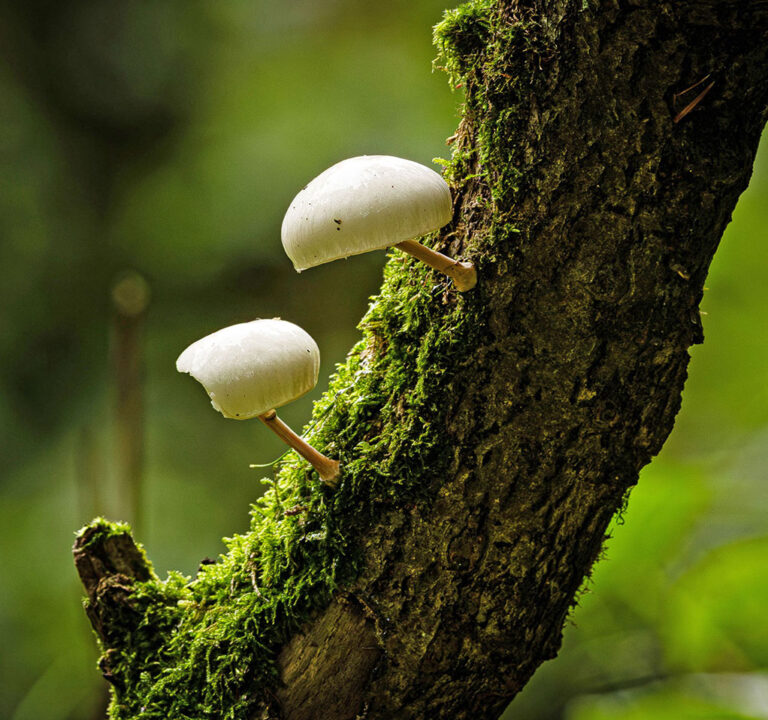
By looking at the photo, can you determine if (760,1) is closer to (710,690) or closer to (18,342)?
(710,690)

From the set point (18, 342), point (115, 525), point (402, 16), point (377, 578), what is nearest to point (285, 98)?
point (402, 16)

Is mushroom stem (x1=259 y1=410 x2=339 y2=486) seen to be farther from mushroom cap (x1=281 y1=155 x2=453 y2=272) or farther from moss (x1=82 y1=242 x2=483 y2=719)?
mushroom cap (x1=281 y1=155 x2=453 y2=272)

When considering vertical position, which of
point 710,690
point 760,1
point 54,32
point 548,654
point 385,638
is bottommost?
point 710,690

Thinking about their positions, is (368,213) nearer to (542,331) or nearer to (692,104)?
(542,331)

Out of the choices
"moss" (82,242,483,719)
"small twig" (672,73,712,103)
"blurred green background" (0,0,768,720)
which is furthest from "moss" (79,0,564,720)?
"blurred green background" (0,0,768,720)

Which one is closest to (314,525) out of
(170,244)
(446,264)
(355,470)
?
(355,470)

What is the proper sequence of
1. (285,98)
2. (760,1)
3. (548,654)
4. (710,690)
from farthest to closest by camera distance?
1. (285,98)
2. (710,690)
3. (548,654)
4. (760,1)

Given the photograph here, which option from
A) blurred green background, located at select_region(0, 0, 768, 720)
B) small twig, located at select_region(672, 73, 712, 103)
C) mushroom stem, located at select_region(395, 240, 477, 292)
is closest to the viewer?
small twig, located at select_region(672, 73, 712, 103)
